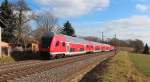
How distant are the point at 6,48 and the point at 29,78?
95.5ft

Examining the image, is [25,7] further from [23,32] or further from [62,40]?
[62,40]

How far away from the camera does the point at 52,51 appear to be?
3759 cm

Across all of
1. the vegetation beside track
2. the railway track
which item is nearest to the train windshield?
the railway track

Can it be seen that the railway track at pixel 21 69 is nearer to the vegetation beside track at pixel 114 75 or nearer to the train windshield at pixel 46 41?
the vegetation beside track at pixel 114 75

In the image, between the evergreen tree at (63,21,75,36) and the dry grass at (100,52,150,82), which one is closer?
the dry grass at (100,52,150,82)

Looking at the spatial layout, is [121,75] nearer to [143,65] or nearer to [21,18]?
[143,65]

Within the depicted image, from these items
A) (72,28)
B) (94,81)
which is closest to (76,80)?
(94,81)

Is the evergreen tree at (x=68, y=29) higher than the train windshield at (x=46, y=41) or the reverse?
higher

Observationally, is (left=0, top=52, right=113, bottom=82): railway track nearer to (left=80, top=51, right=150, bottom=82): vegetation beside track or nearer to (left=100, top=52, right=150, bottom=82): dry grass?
(left=80, top=51, right=150, bottom=82): vegetation beside track

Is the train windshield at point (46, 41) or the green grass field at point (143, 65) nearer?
the green grass field at point (143, 65)

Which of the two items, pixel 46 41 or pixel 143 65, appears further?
pixel 46 41

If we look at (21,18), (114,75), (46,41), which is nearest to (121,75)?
(114,75)

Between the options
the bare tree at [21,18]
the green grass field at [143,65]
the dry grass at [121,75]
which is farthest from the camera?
the bare tree at [21,18]

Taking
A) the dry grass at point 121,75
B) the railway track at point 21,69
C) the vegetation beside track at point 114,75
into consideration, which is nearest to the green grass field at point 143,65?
the vegetation beside track at point 114,75
